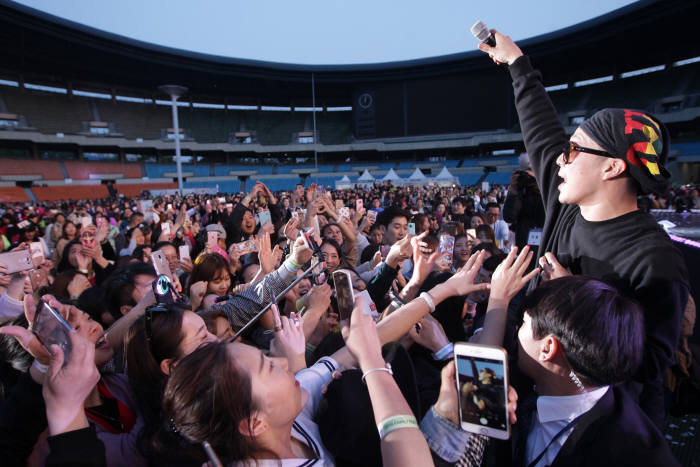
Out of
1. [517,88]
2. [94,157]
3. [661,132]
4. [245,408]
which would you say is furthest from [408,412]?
[94,157]

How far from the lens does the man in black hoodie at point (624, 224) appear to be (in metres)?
1.18

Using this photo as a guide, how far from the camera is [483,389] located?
0.96 metres

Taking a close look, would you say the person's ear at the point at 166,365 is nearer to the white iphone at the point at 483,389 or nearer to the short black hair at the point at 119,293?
the short black hair at the point at 119,293

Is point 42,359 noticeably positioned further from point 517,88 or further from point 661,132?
point 661,132

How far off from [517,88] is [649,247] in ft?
3.17

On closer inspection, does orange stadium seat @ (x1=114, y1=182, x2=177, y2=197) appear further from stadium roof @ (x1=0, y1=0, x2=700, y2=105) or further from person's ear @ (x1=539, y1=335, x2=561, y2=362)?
person's ear @ (x1=539, y1=335, x2=561, y2=362)

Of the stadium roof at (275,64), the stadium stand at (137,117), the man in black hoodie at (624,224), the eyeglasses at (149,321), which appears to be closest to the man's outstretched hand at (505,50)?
the man in black hoodie at (624,224)

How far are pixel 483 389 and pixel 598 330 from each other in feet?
1.34

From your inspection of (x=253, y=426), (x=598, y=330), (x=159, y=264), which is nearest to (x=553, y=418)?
(x=598, y=330)

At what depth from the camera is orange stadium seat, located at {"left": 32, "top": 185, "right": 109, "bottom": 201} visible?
90.3 ft

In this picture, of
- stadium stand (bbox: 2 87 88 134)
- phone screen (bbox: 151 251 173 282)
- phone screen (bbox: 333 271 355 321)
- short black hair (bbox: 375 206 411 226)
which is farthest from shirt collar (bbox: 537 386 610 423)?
stadium stand (bbox: 2 87 88 134)

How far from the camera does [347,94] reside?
42344 mm

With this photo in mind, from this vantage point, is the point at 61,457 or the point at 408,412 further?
the point at 61,457

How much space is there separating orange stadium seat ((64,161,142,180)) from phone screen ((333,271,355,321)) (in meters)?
38.4
